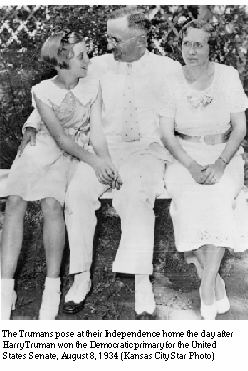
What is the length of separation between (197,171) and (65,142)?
80 cm

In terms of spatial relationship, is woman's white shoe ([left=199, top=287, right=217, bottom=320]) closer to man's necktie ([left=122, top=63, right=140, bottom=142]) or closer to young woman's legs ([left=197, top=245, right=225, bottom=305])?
young woman's legs ([left=197, top=245, right=225, bottom=305])

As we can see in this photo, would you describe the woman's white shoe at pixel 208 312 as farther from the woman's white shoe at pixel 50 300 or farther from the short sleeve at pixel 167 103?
the short sleeve at pixel 167 103

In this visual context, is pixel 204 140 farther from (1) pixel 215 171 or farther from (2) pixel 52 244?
(2) pixel 52 244

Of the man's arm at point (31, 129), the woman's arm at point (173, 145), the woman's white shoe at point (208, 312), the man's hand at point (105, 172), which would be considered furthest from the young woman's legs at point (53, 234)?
the woman's white shoe at point (208, 312)

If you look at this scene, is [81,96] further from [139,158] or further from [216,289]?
[216,289]

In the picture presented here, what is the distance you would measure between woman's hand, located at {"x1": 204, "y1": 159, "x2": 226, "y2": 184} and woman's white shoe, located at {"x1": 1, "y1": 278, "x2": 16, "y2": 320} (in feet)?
4.19

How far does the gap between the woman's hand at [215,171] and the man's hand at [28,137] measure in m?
1.05

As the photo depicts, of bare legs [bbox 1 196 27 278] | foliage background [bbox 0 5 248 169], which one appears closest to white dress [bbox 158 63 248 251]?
foliage background [bbox 0 5 248 169]

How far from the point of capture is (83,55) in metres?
3.01

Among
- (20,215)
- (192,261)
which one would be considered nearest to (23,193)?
(20,215)

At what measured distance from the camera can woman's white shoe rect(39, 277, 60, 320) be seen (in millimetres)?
2879

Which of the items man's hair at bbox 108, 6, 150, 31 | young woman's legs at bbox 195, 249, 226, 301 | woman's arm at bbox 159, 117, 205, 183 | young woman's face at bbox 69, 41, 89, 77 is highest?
man's hair at bbox 108, 6, 150, 31

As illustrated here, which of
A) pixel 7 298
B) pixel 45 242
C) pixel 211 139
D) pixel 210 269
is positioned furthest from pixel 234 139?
pixel 7 298
